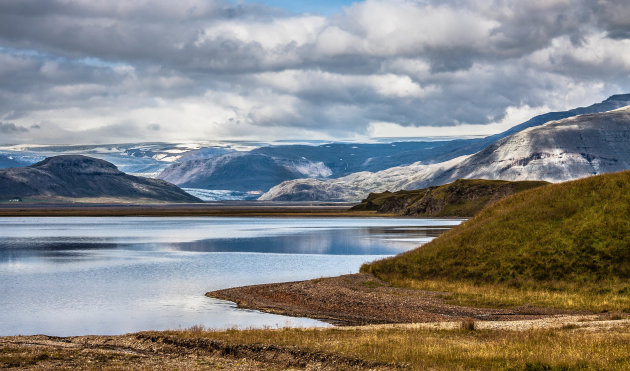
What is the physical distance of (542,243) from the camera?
228ft

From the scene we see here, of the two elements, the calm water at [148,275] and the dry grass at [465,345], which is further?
the calm water at [148,275]

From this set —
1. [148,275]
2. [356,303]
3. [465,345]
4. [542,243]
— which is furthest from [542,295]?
[148,275]

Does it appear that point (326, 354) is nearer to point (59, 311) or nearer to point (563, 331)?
point (563, 331)

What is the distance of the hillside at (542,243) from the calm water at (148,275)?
1444cm

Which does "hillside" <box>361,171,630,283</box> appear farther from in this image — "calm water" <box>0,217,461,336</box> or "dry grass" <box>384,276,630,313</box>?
"calm water" <box>0,217,461,336</box>

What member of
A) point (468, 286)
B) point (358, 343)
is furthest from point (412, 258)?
point (358, 343)

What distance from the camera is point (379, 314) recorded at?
5300 cm

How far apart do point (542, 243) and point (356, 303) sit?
2240 centimetres

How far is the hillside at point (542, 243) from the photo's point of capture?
64.8 meters

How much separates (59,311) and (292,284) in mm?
22765

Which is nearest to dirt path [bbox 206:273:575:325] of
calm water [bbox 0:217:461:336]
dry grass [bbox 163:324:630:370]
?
calm water [bbox 0:217:461:336]

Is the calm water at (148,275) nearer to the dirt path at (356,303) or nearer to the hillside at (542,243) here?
the dirt path at (356,303)

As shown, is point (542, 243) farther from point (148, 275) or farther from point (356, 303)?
point (148, 275)

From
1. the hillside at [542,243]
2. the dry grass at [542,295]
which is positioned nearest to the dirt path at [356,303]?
the dry grass at [542,295]
